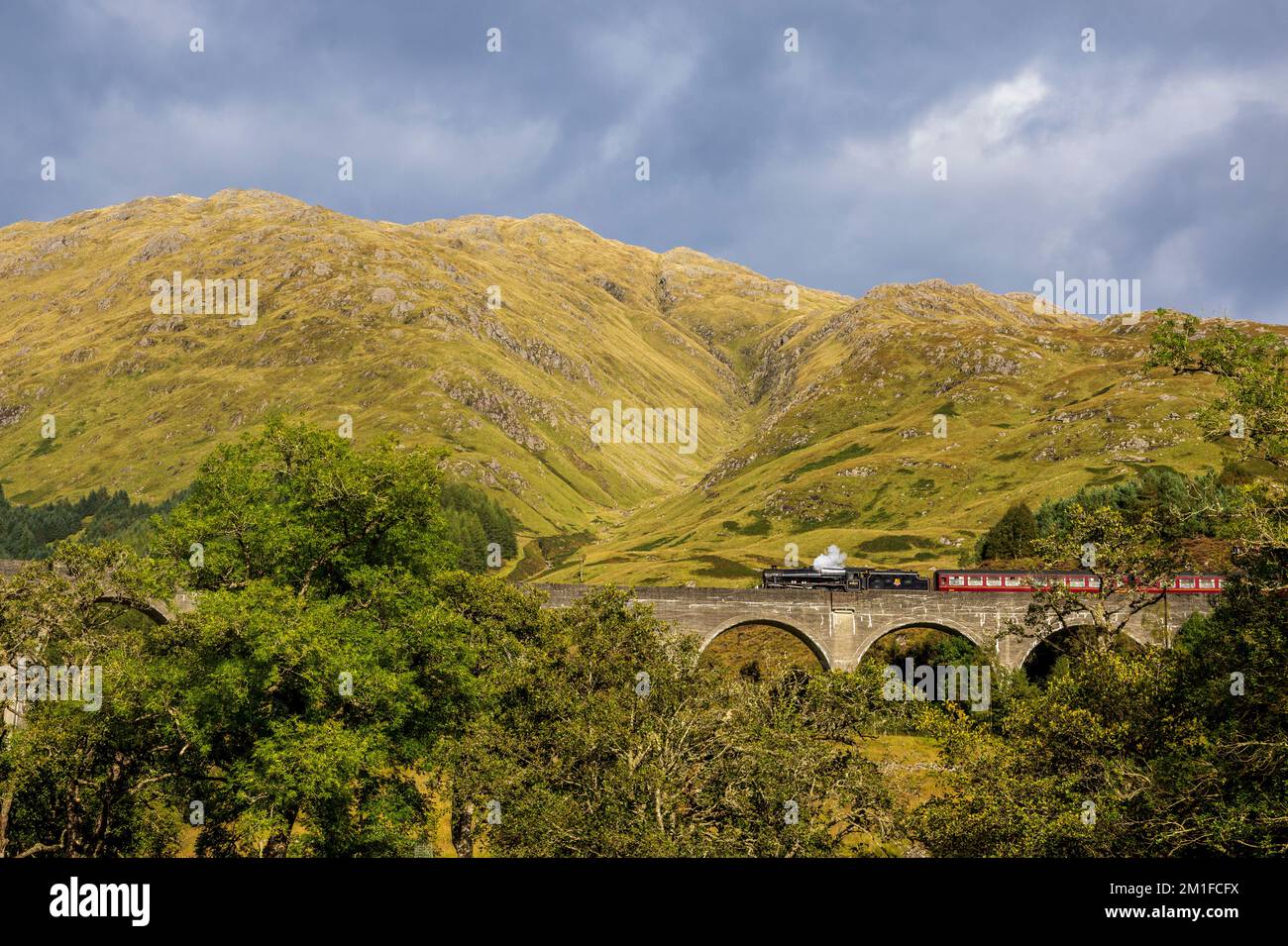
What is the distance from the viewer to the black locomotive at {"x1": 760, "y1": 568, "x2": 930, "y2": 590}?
271 feet

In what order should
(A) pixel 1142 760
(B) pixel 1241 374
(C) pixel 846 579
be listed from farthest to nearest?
(C) pixel 846 579 < (A) pixel 1142 760 < (B) pixel 1241 374

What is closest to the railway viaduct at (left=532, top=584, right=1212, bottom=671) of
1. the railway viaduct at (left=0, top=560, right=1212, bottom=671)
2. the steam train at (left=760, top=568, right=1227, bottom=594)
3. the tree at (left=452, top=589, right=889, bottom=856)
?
the railway viaduct at (left=0, top=560, right=1212, bottom=671)

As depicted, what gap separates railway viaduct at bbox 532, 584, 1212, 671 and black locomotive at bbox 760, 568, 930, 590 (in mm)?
1284

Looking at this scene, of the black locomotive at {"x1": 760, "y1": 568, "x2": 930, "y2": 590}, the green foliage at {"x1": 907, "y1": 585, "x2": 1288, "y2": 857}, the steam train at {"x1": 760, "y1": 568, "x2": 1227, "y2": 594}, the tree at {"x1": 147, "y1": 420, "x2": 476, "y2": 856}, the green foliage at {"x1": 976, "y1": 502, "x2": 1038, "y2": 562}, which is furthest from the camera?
the green foliage at {"x1": 976, "y1": 502, "x2": 1038, "y2": 562}

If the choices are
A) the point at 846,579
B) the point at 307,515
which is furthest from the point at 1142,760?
the point at 846,579

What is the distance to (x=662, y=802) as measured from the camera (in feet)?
87.7

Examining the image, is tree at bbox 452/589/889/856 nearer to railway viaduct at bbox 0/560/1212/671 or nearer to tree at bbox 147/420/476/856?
tree at bbox 147/420/476/856

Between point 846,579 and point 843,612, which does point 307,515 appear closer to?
point 843,612

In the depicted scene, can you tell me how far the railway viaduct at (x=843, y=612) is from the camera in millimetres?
80375

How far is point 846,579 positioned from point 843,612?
3330 mm

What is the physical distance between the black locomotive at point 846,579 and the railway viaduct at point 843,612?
1.28 metres

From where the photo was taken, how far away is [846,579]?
272 feet

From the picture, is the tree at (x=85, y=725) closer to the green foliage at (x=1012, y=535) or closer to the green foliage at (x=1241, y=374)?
the green foliage at (x=1241, y=374)

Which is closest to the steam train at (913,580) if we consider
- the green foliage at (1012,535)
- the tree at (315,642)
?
the green foliage at (1012,535)
